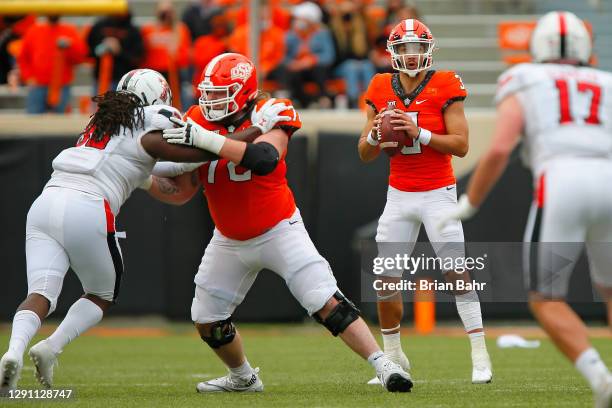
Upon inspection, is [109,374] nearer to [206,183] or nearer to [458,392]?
[206,183]

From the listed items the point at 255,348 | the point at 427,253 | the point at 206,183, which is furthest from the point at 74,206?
the point at 427,253

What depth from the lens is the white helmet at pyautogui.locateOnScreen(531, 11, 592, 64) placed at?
4.49 meters

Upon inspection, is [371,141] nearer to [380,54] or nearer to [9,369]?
[9,369]

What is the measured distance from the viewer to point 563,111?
4375 millimetres

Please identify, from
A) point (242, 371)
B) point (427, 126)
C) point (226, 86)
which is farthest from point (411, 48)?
point (242, 371)

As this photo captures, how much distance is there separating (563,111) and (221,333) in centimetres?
230

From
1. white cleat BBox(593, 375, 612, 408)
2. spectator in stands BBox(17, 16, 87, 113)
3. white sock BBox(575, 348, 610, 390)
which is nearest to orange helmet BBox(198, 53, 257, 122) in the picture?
white sock BBox(575, 348, 610, 390)

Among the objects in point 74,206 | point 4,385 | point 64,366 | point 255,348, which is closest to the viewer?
point 4,385

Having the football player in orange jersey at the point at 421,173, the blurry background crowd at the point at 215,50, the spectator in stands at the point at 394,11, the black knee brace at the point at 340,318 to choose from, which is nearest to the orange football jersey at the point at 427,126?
the football player in orange jersey at the point at 421,173

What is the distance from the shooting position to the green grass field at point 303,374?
542cm

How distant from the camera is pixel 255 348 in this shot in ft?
30.2

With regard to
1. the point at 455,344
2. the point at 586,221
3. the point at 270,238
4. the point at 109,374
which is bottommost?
the point at 455,344

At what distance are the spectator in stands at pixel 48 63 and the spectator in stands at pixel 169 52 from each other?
86 cm

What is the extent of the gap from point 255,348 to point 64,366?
1.90m
